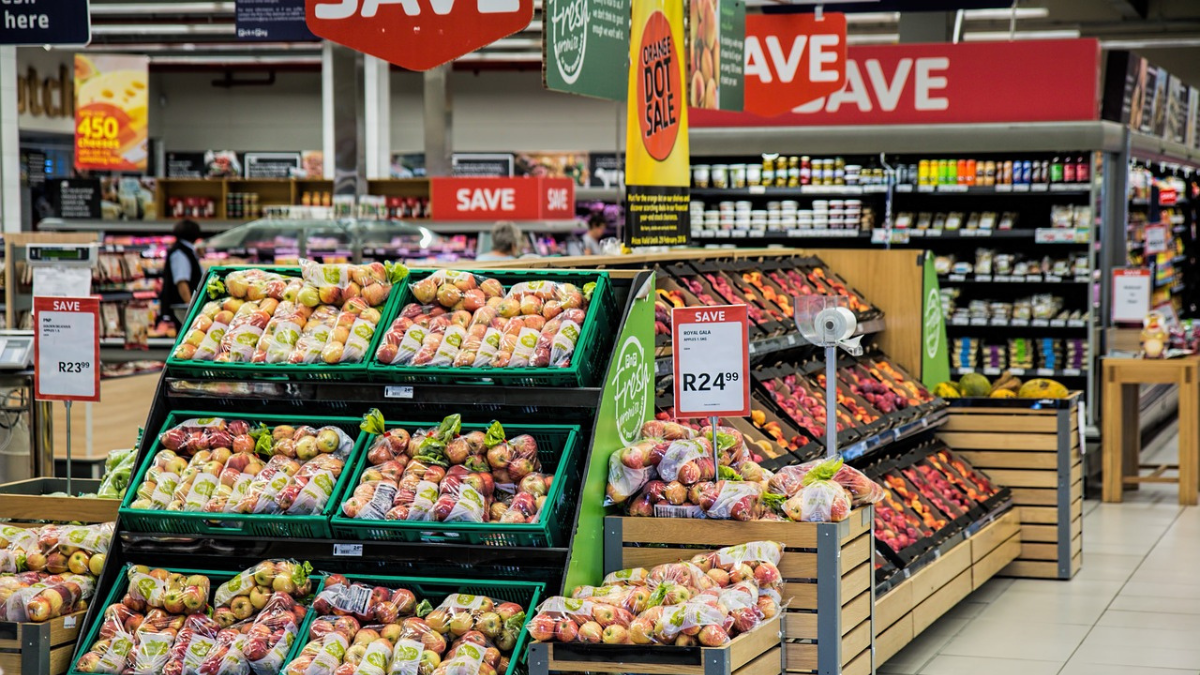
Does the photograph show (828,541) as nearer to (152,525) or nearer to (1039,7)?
(152,525)

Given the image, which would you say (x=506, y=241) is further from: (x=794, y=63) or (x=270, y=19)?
(x=794, y=63)

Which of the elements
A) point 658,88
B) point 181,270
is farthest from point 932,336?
point 181,270

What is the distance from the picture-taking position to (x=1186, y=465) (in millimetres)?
9000

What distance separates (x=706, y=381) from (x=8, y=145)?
1036cm

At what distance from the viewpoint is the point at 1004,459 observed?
7.04m

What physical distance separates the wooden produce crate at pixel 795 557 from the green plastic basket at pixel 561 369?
1.47ft

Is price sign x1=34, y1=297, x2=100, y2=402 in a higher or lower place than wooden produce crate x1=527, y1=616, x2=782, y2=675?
higher

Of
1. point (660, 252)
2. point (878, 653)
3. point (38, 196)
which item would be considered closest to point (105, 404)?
point (660, 252)

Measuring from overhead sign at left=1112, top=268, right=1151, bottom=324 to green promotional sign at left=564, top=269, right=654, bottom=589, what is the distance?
19.6 feet

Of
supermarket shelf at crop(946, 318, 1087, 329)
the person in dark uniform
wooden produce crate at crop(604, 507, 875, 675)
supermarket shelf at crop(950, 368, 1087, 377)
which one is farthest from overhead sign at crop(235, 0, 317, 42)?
wooden produce crate at crop(604, 507, 875, 675)

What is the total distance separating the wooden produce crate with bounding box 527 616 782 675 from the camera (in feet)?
10.7

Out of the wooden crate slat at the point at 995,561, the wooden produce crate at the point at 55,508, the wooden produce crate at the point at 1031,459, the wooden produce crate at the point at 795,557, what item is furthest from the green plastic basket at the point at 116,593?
the wooden produce crate at the point at 1031,459

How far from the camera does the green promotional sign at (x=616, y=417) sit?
3.77 meters

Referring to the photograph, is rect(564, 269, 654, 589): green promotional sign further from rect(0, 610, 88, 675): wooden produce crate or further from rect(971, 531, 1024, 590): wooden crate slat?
rect(971, 531, 1024, 590): wooden crate slat
